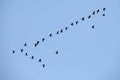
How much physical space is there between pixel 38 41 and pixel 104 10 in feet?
42.0

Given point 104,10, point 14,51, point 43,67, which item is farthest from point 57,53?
point 104,10

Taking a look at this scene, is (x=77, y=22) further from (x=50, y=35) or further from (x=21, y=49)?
(x=21, y=49)

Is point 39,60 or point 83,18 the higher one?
point 83,18

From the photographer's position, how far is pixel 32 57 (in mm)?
57438

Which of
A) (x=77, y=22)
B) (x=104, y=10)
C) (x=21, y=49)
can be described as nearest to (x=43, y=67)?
(x=21, y=49)

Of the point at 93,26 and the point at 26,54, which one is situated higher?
the point at 93,26

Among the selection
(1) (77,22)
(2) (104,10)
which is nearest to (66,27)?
(1) (77,22)

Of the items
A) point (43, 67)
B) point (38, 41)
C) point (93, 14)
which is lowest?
point (43, 67)

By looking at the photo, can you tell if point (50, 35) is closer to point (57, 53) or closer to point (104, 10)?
point (57, 53)

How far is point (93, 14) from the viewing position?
58344 mm

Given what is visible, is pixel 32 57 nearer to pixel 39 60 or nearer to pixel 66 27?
pixel 39 60

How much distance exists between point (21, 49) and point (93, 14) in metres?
14.1

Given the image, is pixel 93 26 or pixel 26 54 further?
pixel 93 26

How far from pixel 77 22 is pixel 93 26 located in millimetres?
3311
